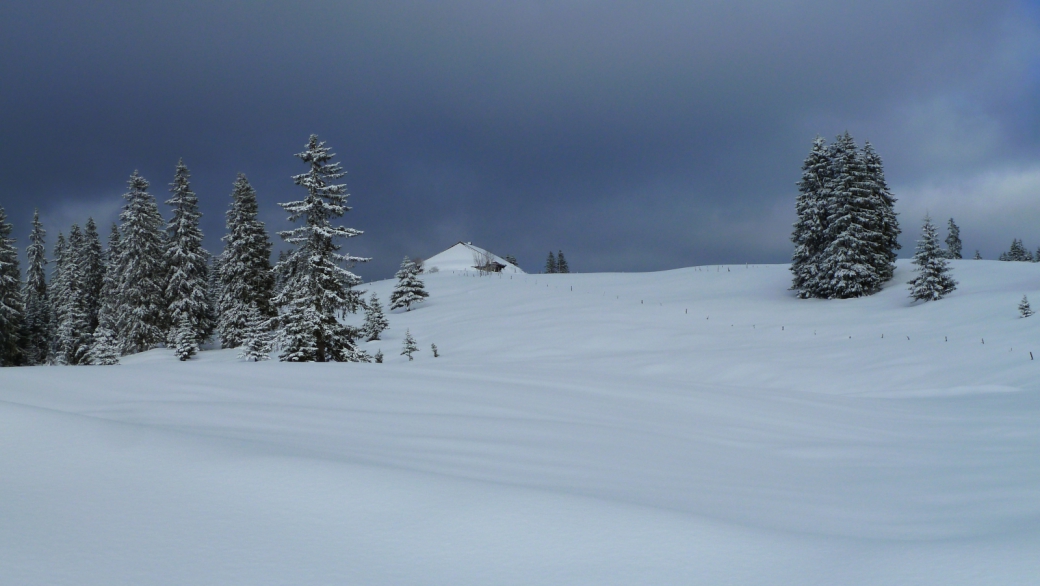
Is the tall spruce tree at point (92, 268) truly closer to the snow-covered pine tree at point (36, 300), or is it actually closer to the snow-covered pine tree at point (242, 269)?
the snow-covered pine tree at point (36, 300)

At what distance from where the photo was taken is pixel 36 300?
4288 cm

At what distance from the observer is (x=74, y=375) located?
555cm

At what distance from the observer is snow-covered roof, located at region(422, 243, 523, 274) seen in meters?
88.1

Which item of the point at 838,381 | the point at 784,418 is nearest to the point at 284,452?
the point at 784,418

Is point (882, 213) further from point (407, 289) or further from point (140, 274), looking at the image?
point (140, 274)

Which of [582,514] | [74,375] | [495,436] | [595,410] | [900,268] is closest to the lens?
[582,514]

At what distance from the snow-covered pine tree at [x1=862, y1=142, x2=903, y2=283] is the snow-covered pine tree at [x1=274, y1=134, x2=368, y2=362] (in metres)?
26.4

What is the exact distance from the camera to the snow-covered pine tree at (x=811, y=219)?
29562 mm

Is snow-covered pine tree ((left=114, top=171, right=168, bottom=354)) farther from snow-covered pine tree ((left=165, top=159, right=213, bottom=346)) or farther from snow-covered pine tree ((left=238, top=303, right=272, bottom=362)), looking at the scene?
snow-covered pine tree ((left=238, top=303, right=272, bottom=362))

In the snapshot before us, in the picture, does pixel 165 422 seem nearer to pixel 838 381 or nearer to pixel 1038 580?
pixel 1038 580

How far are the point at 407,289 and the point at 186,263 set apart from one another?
47.0 ft

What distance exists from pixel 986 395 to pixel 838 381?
3037 millimetres

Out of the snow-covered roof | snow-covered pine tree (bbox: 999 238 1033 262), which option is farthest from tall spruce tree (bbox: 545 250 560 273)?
snow-covered pine tree (bbox: 999 238 1033 262)

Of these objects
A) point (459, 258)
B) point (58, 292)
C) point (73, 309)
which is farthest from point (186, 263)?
point (459, 258)
